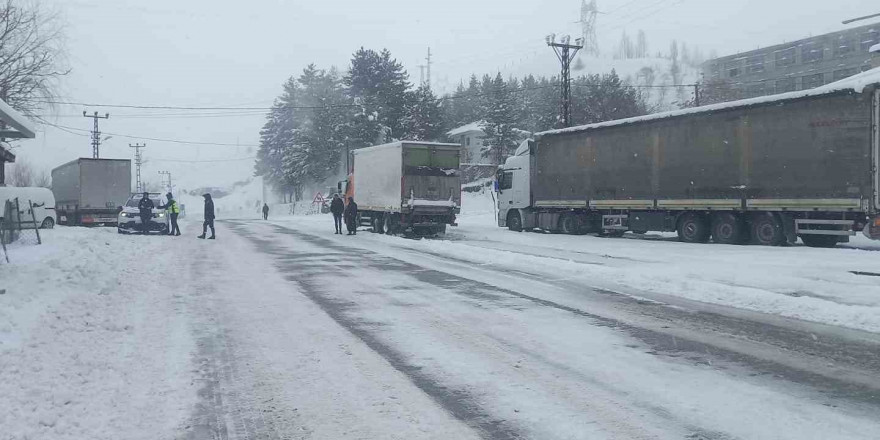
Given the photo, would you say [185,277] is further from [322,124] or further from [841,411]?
[322,124]

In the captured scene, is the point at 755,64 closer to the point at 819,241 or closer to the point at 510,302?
the point at 819,241

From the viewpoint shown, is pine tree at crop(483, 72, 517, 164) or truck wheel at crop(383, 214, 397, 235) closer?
truck wheel at crop(383, 214, 397, 235)

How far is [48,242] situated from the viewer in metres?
18.1

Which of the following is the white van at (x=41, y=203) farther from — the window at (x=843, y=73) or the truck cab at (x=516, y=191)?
the window at (x=843, y=73)

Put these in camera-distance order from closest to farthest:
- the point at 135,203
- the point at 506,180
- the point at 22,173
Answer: the point at 135,203 < the point at 506,180 < the point at 22,173

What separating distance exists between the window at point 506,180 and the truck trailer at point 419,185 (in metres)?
5.08

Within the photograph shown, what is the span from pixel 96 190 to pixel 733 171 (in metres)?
30.3

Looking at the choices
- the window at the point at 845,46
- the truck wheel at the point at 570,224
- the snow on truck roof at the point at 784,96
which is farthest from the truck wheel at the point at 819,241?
the window at the point at 845,46

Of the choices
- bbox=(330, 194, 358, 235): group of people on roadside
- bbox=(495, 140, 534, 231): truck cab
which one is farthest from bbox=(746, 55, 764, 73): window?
bbox=(330, 194, 358, 235): group of people on roadside

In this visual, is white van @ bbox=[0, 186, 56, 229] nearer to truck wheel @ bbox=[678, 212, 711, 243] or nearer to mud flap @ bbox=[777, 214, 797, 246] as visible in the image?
truck wheel @ bbox=[678, 212, 711, 243]

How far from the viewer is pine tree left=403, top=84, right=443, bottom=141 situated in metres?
63.8

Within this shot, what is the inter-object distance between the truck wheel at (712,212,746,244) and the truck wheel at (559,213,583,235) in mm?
6611

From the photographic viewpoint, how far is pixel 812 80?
73.9m

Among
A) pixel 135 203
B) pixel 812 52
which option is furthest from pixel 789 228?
pixel 812 52
